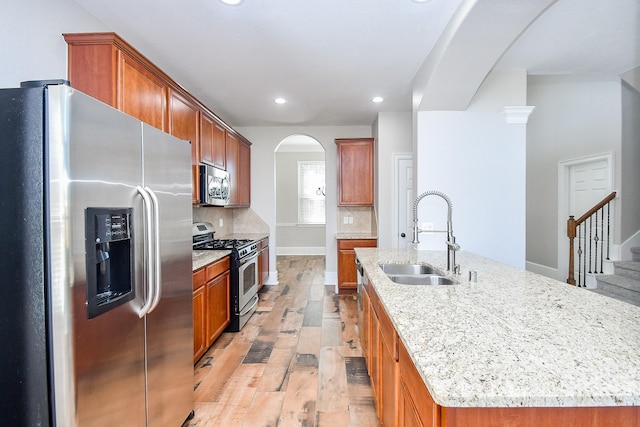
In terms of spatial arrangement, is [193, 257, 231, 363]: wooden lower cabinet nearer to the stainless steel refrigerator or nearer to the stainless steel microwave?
the stainless steel microwave

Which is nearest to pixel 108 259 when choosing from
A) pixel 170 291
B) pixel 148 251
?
pixel 148 251

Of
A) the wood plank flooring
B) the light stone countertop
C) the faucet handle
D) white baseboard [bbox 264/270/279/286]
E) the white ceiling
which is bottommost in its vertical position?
the wood plank flooring

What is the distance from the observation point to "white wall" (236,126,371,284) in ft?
17.3

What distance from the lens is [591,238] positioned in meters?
4.73

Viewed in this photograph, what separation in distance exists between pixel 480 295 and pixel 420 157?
73.8 inches

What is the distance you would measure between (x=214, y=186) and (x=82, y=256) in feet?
7.87

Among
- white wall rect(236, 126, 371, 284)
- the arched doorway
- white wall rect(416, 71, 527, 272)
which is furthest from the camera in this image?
the arched doorway

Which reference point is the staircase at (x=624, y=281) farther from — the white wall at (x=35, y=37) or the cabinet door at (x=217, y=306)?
the white wall at (x=35, y=37)

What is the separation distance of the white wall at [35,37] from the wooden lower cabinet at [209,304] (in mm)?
1566

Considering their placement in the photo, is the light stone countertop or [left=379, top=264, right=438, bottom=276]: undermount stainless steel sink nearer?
[left=379, top=264, right=438, bottom=276]: undermount stainless steel sink

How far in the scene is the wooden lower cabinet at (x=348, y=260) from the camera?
4.75 m

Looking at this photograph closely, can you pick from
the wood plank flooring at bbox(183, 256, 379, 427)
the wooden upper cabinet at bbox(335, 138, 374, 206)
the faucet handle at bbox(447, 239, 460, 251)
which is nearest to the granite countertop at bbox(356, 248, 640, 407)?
the faucet handle at bbox(447, 239, 460, 251)

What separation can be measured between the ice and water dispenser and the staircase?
178 inches

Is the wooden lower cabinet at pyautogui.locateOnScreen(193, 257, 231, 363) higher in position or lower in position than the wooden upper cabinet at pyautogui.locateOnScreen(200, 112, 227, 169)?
lower
